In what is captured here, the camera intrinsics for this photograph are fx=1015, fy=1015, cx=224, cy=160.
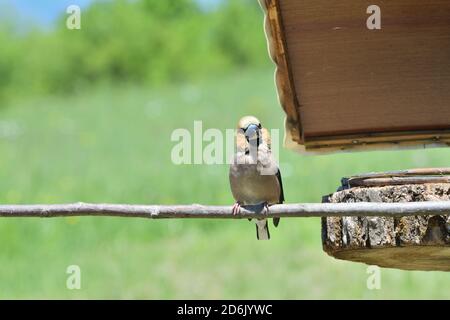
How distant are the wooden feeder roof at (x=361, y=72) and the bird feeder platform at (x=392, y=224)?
26.4 inches

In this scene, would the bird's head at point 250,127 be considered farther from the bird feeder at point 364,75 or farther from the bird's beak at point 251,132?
the bird feeder at point 364,75

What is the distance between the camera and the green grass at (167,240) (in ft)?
38.5

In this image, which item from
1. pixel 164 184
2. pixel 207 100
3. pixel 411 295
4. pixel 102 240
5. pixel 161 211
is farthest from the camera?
pixel 207 100

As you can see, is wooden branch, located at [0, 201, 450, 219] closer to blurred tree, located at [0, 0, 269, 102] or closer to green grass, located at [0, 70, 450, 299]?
green grass, located at [0, 70, 450, 299]

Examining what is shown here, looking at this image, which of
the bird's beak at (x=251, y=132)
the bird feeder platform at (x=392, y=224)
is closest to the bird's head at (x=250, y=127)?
the bird's beak at (x=251, y=132)

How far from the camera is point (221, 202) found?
13.8 meters

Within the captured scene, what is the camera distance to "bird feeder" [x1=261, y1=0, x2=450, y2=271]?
15.9 feet

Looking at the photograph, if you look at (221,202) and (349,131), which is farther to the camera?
(221,202)

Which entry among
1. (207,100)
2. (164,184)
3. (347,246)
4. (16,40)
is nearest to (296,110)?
(347,246)

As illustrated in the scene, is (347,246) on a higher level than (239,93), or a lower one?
lower

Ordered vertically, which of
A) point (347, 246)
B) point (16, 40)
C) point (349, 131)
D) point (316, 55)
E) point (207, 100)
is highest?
point (16, 40)

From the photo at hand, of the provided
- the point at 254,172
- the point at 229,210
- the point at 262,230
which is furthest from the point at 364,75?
the point at 262,230

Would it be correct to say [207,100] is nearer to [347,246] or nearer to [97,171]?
[97,171]

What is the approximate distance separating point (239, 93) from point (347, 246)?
20.2 m
